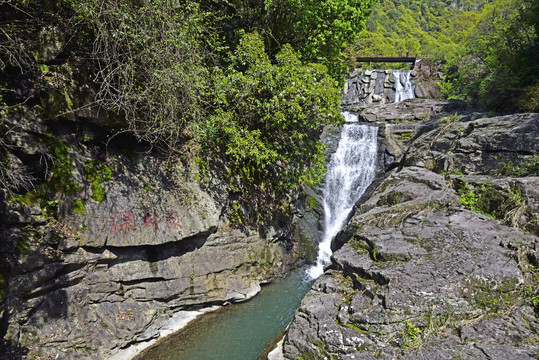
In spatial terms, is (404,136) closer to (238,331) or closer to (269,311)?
(269,311)

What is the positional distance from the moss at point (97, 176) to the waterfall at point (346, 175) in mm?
8446

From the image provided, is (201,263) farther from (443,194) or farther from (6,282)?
(443,194)

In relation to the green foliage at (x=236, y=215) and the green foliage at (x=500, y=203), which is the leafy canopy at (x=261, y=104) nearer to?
the green foliage at (x=236, y=215)

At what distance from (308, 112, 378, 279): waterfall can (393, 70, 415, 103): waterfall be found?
Result: 13.7 m

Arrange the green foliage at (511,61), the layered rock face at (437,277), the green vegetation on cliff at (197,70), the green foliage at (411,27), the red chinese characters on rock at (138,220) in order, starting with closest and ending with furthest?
the layered rock face at (437,277) < the green vegetation on cliff at (197,70) < the red chinese characters on rock at (138,220) < the green foliage at (511,61) < the green foliage at (411,27)

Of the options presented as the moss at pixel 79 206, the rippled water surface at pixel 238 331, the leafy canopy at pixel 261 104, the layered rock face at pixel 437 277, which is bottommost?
the rippled water surface at pixel 238 331

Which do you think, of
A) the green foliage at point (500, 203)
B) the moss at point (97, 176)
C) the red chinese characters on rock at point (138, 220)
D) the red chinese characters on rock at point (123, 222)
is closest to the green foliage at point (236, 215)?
the red chinese characters on rock at point (138, 220)

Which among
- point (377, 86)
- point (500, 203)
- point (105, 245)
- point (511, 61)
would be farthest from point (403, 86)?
point (105, 245)

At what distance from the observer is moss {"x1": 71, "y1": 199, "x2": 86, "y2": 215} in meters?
6.45

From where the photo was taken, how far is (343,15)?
11.4 meters

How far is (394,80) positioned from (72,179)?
96.8 ft

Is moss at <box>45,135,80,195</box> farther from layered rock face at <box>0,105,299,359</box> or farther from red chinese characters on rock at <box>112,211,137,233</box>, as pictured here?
red chinese characters on rock at <box>112,211,137,233</box>

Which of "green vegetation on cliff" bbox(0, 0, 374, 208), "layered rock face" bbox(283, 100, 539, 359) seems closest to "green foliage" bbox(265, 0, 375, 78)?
"green vegetation on cliff" bbox(0, 0, 374, 208)

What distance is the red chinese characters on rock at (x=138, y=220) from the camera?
22.7 feet
